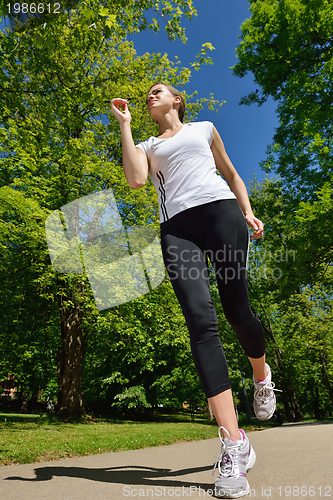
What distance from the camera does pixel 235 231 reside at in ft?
6.12

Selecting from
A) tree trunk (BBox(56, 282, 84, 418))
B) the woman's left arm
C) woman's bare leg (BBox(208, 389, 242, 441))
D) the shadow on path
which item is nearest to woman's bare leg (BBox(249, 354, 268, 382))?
woman's bare leg (BBox(208, 389, 242, 441))

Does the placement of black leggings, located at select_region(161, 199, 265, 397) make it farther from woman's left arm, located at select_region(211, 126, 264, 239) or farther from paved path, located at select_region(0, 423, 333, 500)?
paved path, located at select_region(0, 423, 333, 500)

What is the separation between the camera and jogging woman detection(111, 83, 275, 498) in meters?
1.65

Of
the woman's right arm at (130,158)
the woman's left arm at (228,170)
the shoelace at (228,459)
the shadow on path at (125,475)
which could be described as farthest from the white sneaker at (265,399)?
the woman's right arm at (130,158)

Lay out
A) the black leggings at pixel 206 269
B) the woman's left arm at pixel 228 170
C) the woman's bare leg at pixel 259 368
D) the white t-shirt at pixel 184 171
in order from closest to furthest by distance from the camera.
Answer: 1. the black leggings at pixel 206 269
2. the white t-shirt at pixel 184 171
3. the woman's bare leg at pixel 259 368
4. the woman's left arm at pixel 228 170

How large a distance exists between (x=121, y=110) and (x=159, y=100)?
0.35 m

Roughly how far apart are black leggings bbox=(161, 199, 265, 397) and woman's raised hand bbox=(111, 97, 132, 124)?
2.22 feet

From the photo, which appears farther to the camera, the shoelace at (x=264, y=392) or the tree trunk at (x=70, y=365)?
the tree trunk at (x=70, y=365)

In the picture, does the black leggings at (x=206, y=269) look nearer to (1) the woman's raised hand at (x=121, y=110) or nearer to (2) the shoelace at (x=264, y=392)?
(2) the shoelace at (x=264, y=392)

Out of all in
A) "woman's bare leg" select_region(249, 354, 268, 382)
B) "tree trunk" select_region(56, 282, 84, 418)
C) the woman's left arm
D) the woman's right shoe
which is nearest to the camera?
the woman's right shoe

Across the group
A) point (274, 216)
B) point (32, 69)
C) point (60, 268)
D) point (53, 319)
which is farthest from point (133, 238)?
point (32, 69)

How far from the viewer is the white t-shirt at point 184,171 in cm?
195

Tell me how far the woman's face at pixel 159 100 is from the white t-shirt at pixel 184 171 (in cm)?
23

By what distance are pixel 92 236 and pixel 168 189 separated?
436 inches
